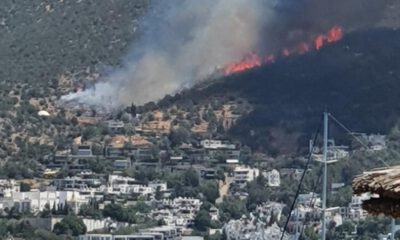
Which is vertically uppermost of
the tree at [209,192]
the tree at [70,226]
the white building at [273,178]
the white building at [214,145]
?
the white building at [214,145]

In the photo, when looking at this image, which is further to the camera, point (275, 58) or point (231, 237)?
point (275, 58)

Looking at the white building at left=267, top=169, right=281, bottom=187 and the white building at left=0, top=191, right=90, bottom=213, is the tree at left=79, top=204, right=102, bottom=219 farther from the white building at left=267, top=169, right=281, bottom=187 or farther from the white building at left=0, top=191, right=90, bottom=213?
the white building at left=267, top=169, right=281, bottom=187

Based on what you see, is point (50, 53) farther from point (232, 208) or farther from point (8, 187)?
point (232, 208)

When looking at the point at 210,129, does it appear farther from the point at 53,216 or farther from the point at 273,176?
the point at 53,216

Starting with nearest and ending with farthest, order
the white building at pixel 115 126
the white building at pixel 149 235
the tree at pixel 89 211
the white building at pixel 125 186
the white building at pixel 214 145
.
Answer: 1. the white building at pixel 149 235
2. the tree at pixel 89 211
3. the white building at pixel 125 186
4. the white building at pixel 214 145
5. the white building at pixel 115 126

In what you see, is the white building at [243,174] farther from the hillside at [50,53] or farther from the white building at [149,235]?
the white building at [149,235]

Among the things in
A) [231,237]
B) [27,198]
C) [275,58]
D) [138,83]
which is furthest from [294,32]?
[231,237]

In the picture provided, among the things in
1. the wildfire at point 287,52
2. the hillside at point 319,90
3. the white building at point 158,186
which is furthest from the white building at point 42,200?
the wildfire at point 287,52
